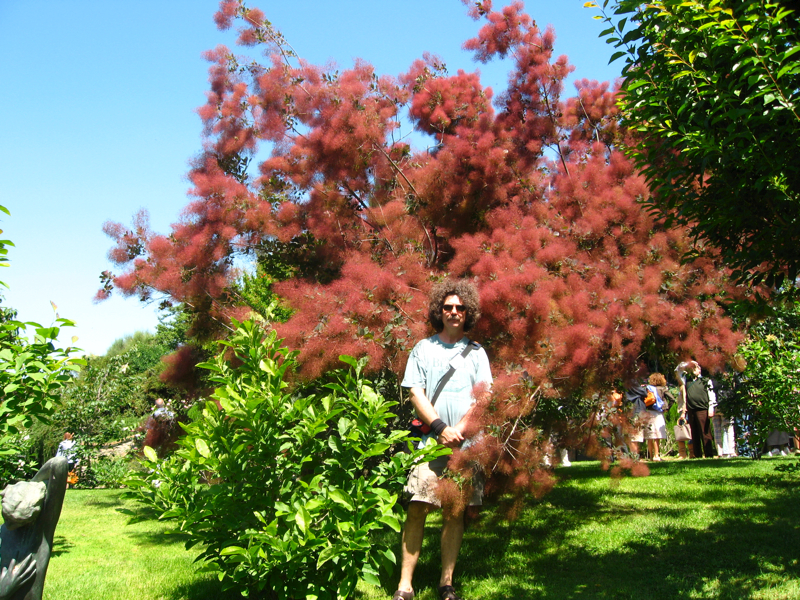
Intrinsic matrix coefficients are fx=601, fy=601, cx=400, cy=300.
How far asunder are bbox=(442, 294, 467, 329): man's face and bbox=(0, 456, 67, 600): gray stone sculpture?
7.30ft

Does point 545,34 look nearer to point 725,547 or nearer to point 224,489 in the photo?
point 725,547

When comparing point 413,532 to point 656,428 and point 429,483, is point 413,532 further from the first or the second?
point 656,428

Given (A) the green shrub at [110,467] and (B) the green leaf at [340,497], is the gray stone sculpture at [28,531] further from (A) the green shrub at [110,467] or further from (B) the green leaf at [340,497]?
(A) the green shrub at [110,467]

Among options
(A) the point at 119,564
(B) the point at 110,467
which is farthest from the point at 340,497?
(B) the point at 110,467

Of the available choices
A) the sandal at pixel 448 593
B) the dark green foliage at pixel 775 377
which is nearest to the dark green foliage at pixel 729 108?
the sandal at pixel 448 593

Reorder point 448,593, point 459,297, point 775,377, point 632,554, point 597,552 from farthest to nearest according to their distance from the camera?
point 775,377 → point 597,552 → point 632,554 → point 459,297 → point 448,593

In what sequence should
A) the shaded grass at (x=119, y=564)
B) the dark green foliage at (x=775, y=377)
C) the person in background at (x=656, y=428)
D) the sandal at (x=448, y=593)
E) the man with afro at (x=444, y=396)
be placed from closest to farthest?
1. the sandal at (x=448, y=593)
2. the man with afro at (x=444, y=396)
3. the shaded grass at (x=119, y=564)
4. the dark green foliage at (x=775, y=377)
5. the person in background at (x=656, y=428)

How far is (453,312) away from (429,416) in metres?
0.67

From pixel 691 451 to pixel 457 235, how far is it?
8.02 m

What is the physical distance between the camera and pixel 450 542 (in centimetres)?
349

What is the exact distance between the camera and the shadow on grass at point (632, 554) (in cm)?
340

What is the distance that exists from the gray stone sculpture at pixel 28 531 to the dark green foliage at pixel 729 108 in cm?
319

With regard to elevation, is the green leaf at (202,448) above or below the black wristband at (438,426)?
below

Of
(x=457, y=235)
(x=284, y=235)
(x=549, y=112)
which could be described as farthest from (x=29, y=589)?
(x=549, y=112)
